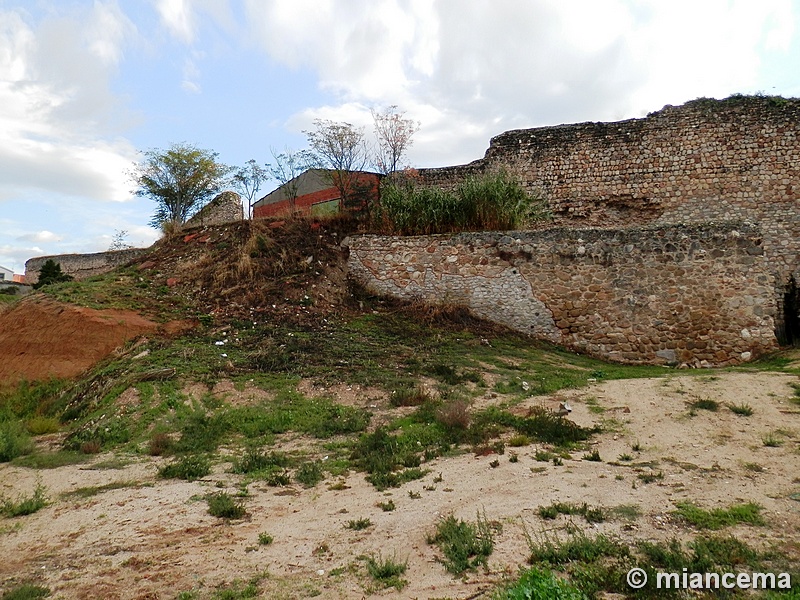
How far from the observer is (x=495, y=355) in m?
10.0

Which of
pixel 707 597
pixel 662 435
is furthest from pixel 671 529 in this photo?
pixel 662 435

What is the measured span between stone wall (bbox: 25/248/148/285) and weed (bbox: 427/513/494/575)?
20731 mm

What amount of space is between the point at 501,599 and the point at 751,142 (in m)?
16.0

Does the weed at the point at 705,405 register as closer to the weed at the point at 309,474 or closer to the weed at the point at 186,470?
the weed at the point at 309,474

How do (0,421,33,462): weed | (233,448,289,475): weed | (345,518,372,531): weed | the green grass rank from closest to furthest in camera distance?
the green grass
(345,518,372,531): weed
(233,448,289,475): weed
(0,421,33,462): weed

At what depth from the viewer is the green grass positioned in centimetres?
385

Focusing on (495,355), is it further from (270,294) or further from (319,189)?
(319,189)

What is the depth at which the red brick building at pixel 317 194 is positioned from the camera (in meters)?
14.2

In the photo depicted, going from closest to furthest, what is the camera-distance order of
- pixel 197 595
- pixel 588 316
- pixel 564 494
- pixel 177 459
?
pixel 197 595
pixel 564 494
pixel 177 459
pixel 588 316

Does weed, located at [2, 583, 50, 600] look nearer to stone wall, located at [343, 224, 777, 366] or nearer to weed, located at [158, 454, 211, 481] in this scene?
weed, located at [158, 454, 211, 481]

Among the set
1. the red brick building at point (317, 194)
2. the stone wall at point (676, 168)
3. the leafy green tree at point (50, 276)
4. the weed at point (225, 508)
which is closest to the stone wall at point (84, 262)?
the leafy green tree at point (50, 276)

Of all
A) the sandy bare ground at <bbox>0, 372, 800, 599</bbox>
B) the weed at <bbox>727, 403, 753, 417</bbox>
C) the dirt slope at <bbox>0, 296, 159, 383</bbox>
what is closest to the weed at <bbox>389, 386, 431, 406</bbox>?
the sandy bare ground at <bbox>0, 372, 800, 599</bbox>

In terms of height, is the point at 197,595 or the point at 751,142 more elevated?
the point at 751,142

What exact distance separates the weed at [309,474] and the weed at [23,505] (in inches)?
88.8
